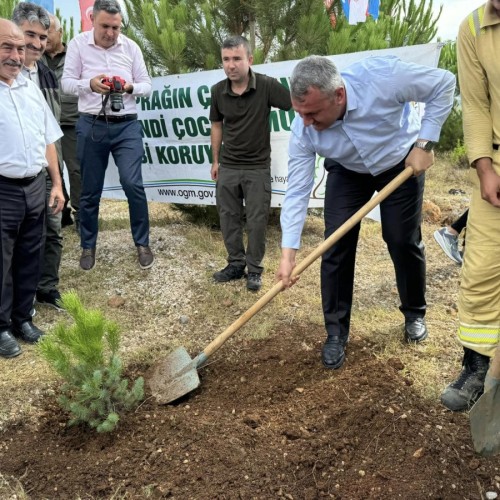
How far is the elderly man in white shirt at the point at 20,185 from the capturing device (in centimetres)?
318

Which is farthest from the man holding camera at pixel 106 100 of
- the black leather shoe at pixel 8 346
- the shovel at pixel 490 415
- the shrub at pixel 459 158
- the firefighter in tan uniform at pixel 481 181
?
the shrub at pixel 459 158

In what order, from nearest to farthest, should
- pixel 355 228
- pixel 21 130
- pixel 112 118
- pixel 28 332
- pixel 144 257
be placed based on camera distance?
pixel 355 228, pixel 21 130, pixel 28 332, pixel 112 118, pixel 144 257

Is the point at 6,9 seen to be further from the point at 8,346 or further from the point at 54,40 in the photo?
the point at 8,346

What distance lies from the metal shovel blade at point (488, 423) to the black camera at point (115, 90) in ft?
11.0

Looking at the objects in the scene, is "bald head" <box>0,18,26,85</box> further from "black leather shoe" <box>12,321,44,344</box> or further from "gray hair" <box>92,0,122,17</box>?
"black leather shoe" <box>12,321,44,344</box>

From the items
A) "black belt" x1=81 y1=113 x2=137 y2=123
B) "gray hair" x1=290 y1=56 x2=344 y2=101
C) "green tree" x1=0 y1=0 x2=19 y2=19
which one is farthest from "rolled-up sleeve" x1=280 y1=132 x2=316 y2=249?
"green tree" x1=0 y1=0 x2=19 y2=19

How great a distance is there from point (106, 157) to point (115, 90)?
22.1 inches

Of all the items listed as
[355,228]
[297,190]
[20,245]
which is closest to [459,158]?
[355,228]

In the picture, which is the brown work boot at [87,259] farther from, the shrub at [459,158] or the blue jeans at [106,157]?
the shrub at [459,158]

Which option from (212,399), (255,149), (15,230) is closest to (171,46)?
(255,149)

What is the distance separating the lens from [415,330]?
3391mm

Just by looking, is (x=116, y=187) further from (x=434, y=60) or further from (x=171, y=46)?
(x=434, y=60)

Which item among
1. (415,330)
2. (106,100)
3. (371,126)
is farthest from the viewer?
(106,100)

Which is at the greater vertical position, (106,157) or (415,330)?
(106,157)
